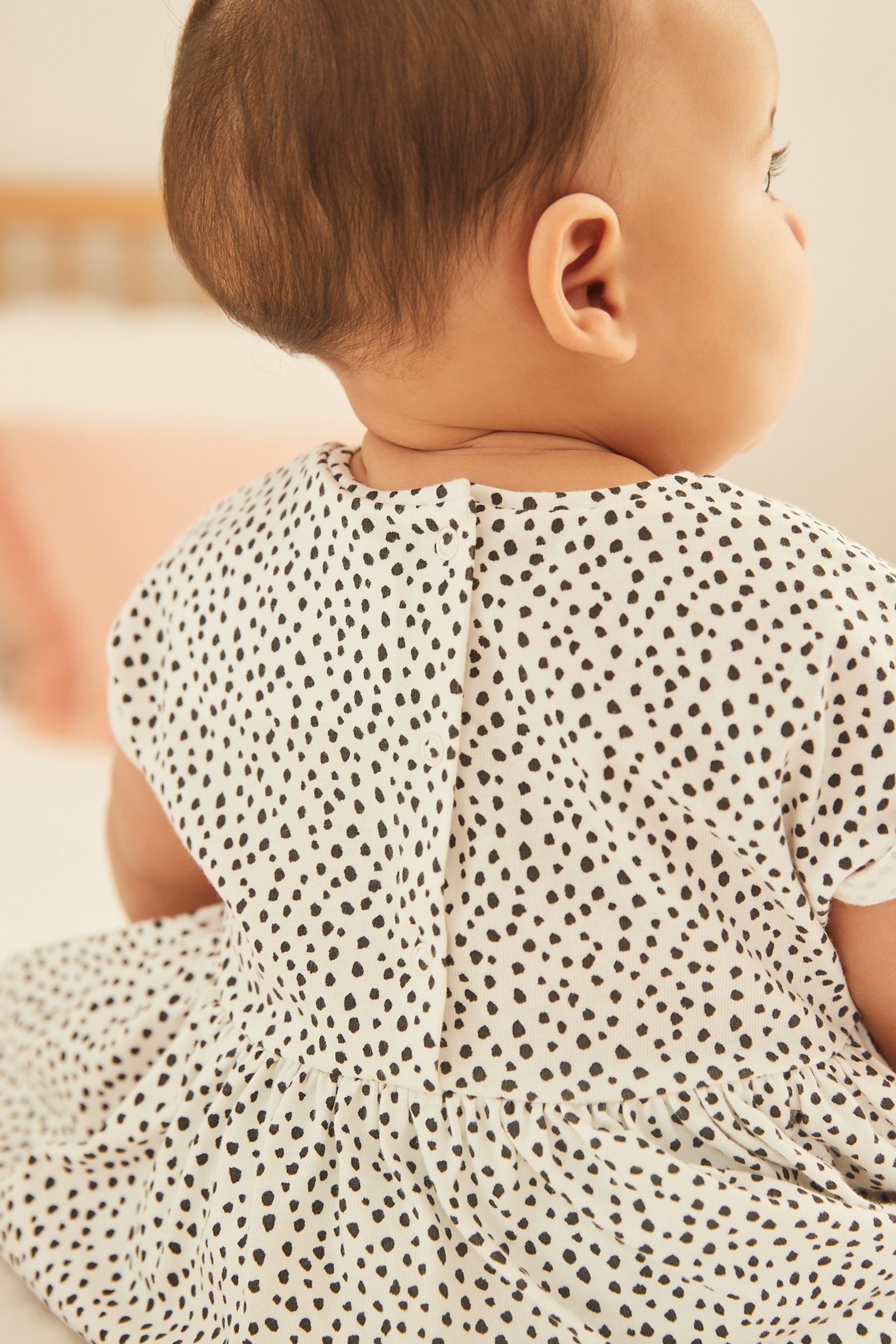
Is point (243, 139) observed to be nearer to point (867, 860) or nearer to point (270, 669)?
point (270, 669)

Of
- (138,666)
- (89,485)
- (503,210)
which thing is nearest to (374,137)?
(503,210)

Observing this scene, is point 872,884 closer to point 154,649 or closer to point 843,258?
point 154,649

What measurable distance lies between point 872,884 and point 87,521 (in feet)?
4.26

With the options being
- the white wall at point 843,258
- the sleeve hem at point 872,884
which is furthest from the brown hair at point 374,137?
the white wall at point 843,258

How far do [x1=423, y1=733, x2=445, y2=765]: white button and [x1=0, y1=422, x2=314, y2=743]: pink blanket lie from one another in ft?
3.50

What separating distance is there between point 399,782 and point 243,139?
34 centimetres

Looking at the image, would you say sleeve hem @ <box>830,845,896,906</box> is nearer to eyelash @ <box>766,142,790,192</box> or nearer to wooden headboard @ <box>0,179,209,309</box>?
eyelash @ <box>766,142,790,192</box>

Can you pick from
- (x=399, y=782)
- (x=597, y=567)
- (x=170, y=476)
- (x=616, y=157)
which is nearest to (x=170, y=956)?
(x=399, y=782)

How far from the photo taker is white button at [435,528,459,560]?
1.99 feet

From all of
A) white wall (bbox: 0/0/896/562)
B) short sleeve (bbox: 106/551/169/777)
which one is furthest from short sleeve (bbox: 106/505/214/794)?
white wall (bbox: 0/0/896/562)

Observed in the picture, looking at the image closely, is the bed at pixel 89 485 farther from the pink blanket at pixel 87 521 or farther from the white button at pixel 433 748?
the white button at pixel 433 748

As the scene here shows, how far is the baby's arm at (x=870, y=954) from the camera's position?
62 cm

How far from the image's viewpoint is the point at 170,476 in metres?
1.60

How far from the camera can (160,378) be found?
68.5 inches
